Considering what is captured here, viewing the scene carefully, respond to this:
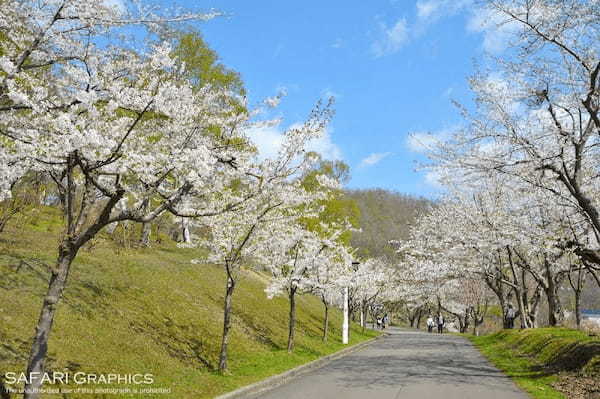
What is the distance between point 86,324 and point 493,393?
9.62 m

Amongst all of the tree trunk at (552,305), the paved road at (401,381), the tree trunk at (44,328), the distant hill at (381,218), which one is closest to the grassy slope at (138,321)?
the paved road at (401,381)

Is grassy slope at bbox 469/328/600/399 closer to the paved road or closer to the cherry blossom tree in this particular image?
the paved road

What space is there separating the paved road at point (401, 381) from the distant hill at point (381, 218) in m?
51.7

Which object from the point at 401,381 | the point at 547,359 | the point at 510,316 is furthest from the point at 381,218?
the point at 401,381

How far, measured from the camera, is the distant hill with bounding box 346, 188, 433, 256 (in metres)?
71.2

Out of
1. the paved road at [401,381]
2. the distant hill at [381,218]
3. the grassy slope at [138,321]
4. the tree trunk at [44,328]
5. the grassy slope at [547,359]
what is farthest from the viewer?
the distant hill at [381,218]

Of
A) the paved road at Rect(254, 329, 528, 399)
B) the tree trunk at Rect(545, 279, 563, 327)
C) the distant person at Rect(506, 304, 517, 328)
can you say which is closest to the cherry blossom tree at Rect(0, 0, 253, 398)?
the paved road at Rect(254, 329, 528, 399)

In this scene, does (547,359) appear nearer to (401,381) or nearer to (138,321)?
(401,381)

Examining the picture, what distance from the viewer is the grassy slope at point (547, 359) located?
11.5 metres

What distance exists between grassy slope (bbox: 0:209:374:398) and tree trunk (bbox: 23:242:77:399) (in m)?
2.36

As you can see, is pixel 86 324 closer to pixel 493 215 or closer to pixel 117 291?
pixel 117 291

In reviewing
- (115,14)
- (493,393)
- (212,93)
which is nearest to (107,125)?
(115,14)

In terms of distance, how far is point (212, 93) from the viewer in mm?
8344

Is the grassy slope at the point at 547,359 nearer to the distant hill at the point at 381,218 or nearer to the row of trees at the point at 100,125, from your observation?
the row of trees at the point at 100,125
